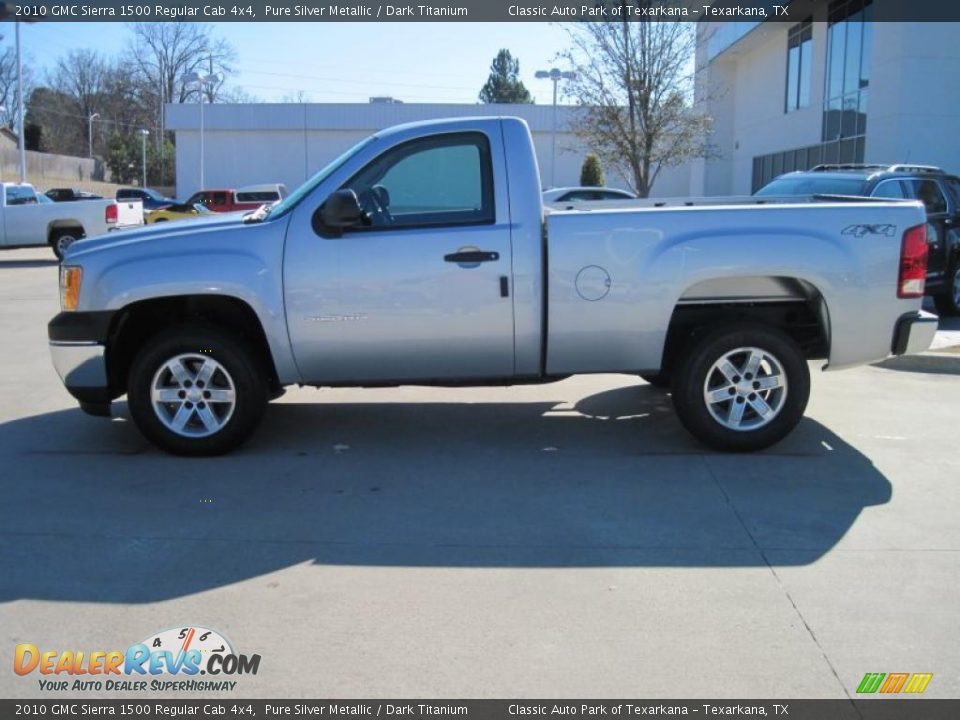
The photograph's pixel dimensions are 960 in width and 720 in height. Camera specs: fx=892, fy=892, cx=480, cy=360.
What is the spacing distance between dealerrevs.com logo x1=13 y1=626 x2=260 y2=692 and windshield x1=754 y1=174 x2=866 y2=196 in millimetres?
9118

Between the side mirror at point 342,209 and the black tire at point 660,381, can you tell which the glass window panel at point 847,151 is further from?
the side mirror at point 342,209

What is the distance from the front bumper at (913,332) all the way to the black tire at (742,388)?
633 mm

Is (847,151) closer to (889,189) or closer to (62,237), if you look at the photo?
(889,189)

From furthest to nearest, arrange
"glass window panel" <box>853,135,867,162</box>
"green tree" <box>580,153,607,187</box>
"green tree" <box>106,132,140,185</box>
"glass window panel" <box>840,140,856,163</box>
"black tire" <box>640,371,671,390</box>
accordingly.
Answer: "green tree" <box>106,132,140,185</box>
"green tree" <box>580,153,607,187</box>
"glass window panel" <box>840,140,856,163</box>
"glass window panel" <box>853,135,867,162</box>
"black tire" <box>640,371,671,390</box>

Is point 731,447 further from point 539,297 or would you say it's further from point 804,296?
point 539,297

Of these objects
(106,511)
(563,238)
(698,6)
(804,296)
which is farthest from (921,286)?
(698,6)

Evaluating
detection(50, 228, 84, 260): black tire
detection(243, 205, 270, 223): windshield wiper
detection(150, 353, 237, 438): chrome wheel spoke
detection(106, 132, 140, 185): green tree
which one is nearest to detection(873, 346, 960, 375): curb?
detection(243, 205, 270, 223): windshield wiper

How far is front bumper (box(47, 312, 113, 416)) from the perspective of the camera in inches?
231

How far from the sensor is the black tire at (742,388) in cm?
596

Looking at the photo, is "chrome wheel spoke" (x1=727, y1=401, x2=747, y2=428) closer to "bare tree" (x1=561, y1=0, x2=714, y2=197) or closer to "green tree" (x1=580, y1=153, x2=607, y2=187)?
"bare tree" (x1=561, y1=0, x2=714, y2=197)

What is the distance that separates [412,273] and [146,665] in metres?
3.03

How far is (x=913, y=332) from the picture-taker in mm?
5930
